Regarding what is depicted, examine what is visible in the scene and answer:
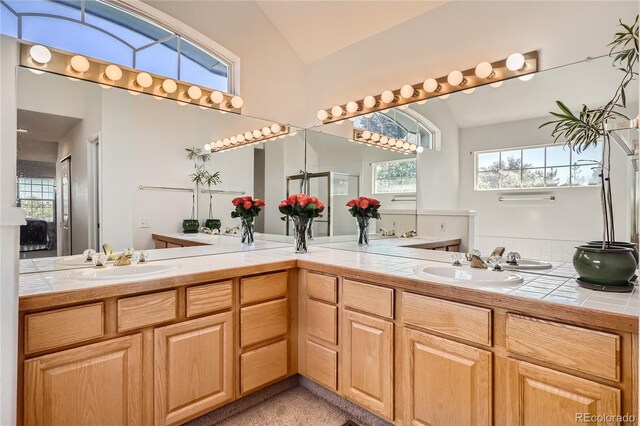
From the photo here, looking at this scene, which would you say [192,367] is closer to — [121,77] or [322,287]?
[322,287]

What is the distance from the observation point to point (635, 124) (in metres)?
1.41

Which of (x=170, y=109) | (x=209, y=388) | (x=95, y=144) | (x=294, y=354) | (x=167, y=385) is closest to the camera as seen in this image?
(x=167, y=385)

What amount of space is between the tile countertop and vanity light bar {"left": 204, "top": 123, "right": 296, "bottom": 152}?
2.30 feet

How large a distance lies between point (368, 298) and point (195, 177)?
1427mm

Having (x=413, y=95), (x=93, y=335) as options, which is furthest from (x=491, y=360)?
(x=413, y=95)

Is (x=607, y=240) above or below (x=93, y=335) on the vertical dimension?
above

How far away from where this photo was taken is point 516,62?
1.88 m

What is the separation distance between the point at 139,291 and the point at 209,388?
648 millimetres

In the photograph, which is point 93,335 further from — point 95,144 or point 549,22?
point 549,22

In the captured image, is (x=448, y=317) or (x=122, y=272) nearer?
(x=448, y=317)

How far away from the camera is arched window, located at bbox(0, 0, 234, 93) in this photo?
181 cm

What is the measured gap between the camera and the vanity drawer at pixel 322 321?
191cm

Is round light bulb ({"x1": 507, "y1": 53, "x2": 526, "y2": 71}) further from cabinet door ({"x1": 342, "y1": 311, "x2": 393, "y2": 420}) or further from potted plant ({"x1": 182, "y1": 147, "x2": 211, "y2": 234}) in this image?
potted plant ({"x1": 182, "y1": 147, "x2": 211, "y2": 234})

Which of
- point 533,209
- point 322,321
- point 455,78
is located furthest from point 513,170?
point 322,321
